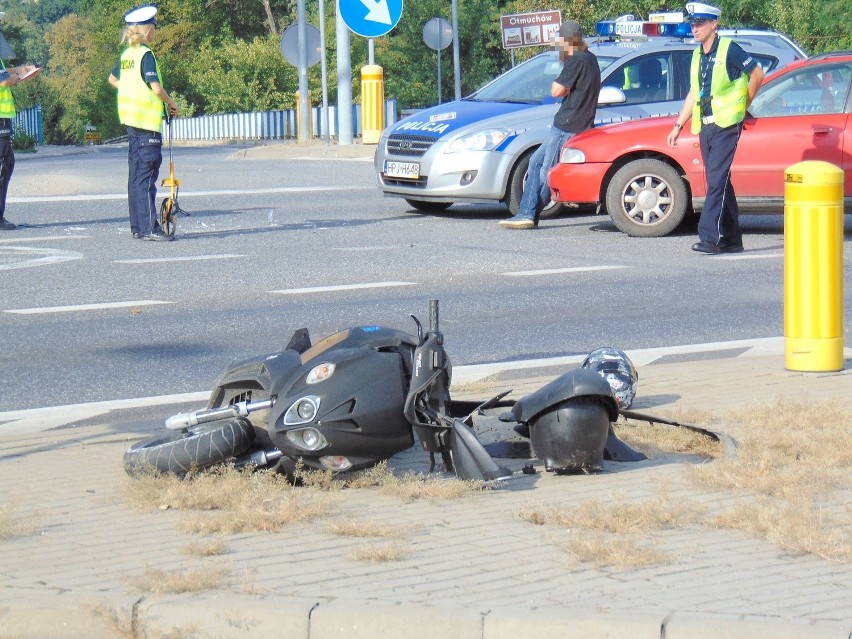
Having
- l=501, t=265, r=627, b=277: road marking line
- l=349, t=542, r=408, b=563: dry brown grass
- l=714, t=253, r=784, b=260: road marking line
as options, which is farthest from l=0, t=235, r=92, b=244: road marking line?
l=349, t=542, r=408, b=563: dry brown grass

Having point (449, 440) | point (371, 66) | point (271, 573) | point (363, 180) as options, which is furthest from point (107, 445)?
point (371, 66)

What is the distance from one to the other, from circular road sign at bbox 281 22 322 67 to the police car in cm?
1157

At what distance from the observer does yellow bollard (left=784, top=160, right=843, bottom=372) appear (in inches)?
268

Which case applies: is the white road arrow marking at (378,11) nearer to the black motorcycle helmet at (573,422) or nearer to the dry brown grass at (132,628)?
the black motorcycle helmet at (573,422)

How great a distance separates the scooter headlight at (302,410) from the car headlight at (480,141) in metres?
9.36

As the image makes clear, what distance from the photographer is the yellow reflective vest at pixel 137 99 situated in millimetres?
13008

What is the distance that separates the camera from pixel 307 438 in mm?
5055

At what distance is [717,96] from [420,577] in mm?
8148

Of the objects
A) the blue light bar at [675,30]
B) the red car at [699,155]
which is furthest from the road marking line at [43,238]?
the blue light bar at [675,30]

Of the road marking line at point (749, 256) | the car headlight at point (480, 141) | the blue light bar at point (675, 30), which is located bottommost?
the road marking line at point (749, 256)

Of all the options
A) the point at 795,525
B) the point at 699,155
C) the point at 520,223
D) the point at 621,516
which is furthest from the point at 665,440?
the point at 520,223

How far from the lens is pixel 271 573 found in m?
4.14

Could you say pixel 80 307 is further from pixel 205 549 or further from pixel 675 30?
pixel 675 30

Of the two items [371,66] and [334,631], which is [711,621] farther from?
[371,66]
